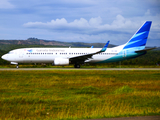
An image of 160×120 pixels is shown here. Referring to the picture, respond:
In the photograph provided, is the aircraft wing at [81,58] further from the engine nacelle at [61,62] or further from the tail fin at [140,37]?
the tail fin at [140,37]

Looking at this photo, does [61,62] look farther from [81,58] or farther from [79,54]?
[79,54]

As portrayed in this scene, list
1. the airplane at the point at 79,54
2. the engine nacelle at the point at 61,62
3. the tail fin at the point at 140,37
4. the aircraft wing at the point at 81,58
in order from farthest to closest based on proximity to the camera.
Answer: the tail fin at the point at 140,37 → the airplane at the point at 79,54 → the aircraft wing at the point at 81,58 → the engine nacelle at the point at 61,62

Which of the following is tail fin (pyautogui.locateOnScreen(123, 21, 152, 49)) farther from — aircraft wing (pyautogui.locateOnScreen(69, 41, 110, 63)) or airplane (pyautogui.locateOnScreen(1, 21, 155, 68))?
aircraft wing (pyautogui.locateOnScreen(69, 41, 110, 63))

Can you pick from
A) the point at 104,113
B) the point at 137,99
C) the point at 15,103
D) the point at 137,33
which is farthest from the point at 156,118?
the point at 137,33

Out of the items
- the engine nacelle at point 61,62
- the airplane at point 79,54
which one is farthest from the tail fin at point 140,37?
the engine nacelle at point 61,62

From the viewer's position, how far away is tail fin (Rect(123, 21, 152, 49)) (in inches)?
1631

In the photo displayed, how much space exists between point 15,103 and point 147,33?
35.0 metres

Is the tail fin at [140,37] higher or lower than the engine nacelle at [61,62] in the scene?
higher

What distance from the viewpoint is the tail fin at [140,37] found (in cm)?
4144

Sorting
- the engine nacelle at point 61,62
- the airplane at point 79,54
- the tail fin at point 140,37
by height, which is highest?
the tail fin at point 140,37

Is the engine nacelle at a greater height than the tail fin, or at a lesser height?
lesser

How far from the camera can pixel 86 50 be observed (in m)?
40.8

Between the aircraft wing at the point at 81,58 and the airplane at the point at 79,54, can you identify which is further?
the airplane at the point at 79,54

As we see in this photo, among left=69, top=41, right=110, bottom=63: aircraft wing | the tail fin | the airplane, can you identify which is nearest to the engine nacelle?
the airplane
